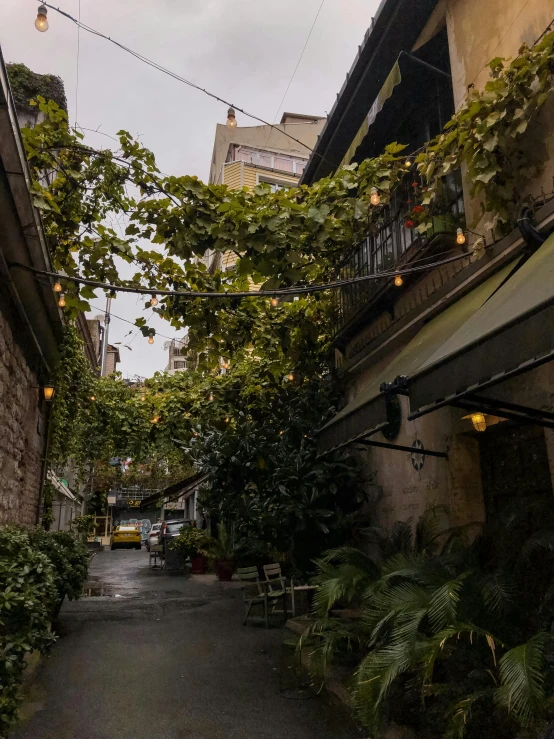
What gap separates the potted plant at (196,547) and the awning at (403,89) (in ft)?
43.7

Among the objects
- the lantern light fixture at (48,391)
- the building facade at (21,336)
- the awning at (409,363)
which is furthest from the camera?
the lantern light fixture at (48,391)

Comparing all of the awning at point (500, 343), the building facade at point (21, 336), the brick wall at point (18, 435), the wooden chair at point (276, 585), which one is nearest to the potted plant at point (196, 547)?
the wooden chair at point (276, 585)

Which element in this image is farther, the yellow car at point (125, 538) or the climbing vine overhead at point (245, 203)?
the yellow car at point (125, 538)

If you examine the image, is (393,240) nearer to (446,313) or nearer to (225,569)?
(446,313)

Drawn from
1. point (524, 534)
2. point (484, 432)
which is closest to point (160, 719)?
point (524, 534)

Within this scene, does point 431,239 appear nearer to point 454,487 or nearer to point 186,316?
point 454,487

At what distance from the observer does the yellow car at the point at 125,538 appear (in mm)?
36156

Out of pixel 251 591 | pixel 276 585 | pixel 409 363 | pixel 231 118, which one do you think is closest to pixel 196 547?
pixel 251 591

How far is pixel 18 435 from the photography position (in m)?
7.20

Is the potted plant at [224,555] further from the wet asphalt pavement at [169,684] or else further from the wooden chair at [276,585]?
the wet asphalt pavement at [169,684]

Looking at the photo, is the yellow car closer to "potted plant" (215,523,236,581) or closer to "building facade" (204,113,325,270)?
"building facade" (204,113,325,270)

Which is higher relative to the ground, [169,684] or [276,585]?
[276,585]

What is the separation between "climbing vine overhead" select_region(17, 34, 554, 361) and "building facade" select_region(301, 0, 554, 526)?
0.32 meters

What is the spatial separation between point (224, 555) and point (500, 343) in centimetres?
1444
